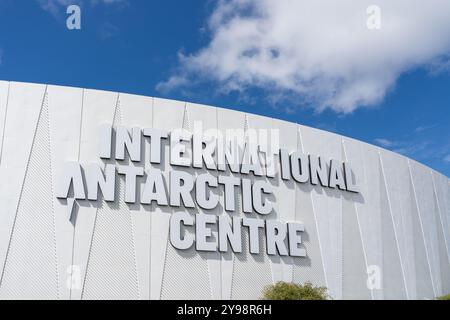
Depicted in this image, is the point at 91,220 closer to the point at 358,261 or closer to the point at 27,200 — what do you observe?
the point at 27,200

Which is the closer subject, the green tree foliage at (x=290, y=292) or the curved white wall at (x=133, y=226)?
the curved white wall at (x=133, y=226)

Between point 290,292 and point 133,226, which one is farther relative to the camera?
point 290,292

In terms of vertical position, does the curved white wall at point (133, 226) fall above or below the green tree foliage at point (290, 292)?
above

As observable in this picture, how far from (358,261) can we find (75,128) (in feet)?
49.9

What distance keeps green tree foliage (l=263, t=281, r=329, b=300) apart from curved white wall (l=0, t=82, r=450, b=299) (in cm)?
77

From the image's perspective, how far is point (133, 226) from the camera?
21.5 m

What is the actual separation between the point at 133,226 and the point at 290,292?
6.93 meters

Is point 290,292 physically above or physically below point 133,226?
below

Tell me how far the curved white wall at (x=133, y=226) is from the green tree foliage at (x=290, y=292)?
772 millimetres

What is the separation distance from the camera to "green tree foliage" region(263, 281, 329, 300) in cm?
2198

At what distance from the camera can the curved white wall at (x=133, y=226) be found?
20203 millimetres

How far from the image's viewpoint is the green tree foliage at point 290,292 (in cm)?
2198
